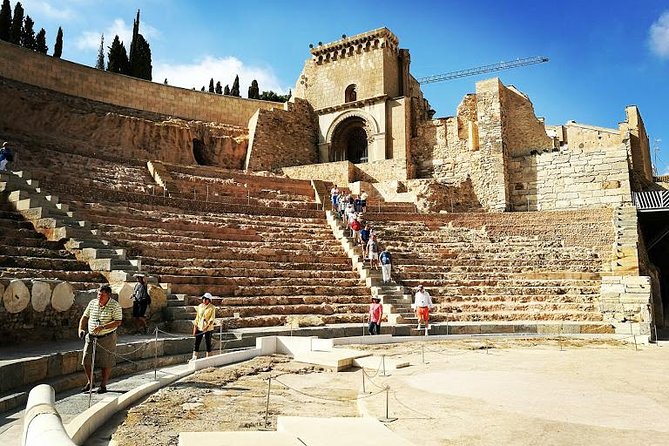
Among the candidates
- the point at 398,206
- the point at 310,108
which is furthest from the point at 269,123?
the point at 398,206

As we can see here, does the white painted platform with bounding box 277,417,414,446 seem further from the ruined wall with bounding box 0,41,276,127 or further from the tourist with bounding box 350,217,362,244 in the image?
the ruined wall with bounding box 0,41,276,127

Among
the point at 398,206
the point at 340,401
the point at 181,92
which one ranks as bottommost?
the point at 340,401

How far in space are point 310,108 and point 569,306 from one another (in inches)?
845

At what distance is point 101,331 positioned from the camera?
232 inches

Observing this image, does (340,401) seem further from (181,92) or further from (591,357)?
(181,92)

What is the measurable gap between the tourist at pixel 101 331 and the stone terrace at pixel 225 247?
3.52m

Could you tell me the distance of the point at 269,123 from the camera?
29.2 meters

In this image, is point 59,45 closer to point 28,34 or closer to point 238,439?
point 28,34

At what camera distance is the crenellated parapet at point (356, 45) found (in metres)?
30.2

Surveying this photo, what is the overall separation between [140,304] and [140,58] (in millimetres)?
31005

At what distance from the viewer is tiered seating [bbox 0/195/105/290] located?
877 cm

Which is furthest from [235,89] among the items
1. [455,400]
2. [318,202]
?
[455,400]

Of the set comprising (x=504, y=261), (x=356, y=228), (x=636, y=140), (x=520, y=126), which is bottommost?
(x=504, y=261)

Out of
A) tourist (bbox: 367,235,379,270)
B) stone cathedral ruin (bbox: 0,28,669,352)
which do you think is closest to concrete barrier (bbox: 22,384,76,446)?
stone cathedral ruin (bbox: 0,28,669,352)
